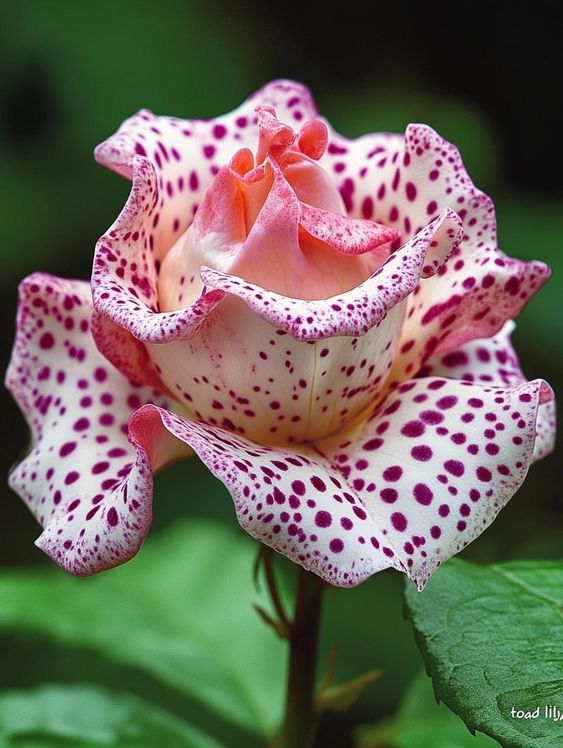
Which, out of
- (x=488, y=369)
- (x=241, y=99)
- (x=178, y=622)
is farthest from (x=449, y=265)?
(x=241, y=99)

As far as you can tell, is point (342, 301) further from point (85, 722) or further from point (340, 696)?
point (85, 722)

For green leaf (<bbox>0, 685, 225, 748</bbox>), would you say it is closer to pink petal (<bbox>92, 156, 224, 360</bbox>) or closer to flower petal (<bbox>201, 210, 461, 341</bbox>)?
pink petal (<bbox>92, 156, 224, 360</bbox>)

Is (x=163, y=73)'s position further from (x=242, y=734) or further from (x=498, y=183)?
(x=242, y=734)

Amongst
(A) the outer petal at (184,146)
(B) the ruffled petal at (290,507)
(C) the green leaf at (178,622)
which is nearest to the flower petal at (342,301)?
(B) the ruffled petal at (290,507)

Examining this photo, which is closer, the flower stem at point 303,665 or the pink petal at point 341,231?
the pink petal at point 341,231

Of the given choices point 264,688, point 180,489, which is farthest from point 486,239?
point 180,489

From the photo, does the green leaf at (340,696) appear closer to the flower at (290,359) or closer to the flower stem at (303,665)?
the flower stem at (303,665)
